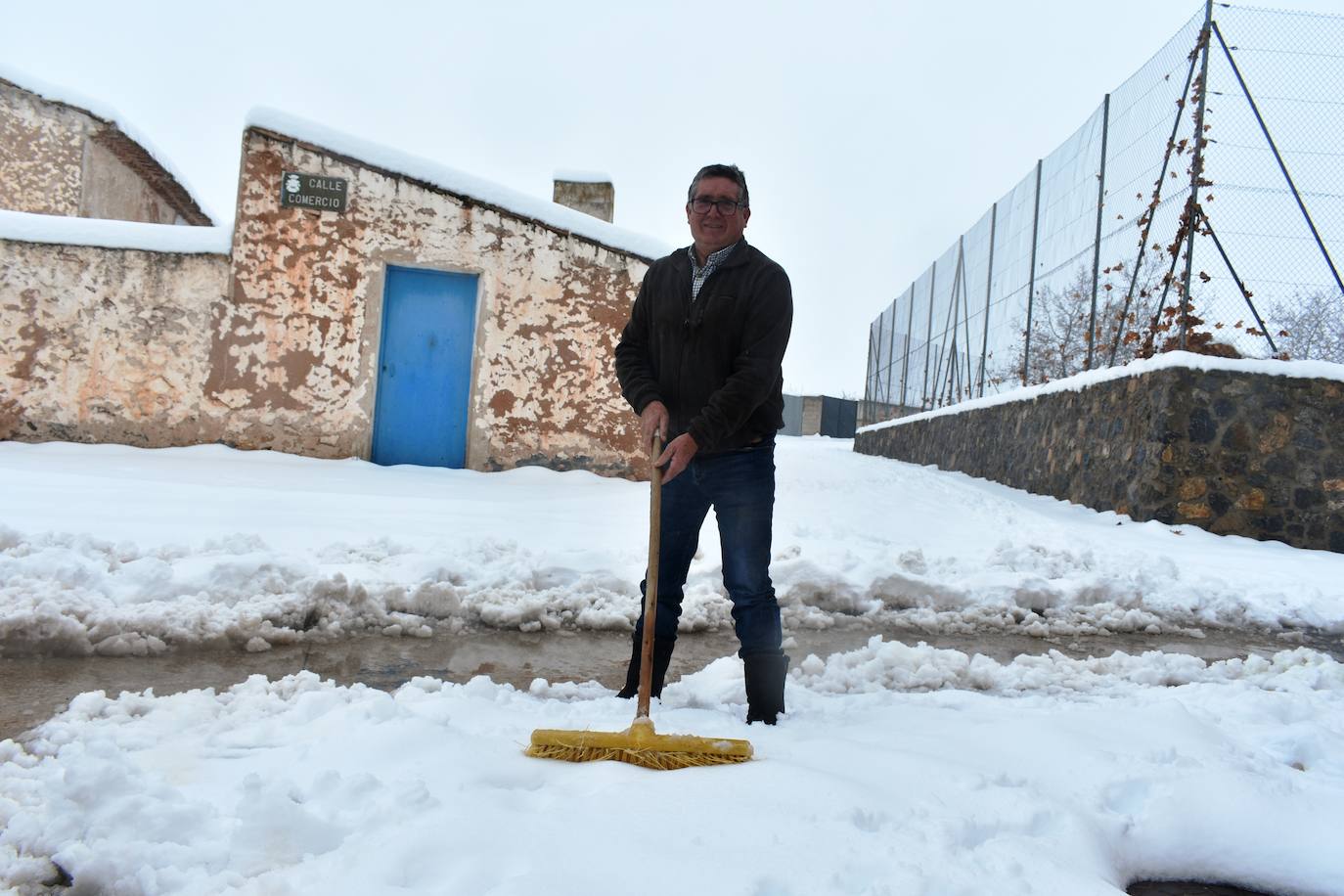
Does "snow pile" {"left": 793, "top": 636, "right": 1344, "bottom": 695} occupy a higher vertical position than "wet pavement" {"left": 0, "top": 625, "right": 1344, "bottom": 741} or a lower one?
higher

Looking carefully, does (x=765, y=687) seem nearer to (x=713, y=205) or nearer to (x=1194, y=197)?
(x=713, y=205)

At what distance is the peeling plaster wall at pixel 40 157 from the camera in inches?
486

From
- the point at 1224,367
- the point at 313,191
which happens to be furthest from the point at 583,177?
the point at 1224,367

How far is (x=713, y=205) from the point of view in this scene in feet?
8.05

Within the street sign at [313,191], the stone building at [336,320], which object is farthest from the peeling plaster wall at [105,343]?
the street sign at [313,191]

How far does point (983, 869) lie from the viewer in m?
1.46

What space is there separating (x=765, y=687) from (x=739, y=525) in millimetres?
454

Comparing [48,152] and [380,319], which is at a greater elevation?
[48,152]

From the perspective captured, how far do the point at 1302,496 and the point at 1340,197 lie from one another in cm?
258

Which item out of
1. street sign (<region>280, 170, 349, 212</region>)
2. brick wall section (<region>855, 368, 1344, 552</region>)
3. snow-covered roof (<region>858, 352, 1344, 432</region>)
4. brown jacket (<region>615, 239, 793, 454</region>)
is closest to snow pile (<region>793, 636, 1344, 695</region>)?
brown jacket (<region>615, 239, 793, 454</region>)

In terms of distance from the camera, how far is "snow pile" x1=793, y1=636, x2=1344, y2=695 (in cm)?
298

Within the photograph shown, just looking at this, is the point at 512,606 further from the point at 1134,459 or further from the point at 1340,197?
the point at 1340,197

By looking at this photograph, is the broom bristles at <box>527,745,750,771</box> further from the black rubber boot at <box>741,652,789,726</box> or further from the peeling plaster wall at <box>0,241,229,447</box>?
the peeling plaster wall at <box>0,241,229,447</box>

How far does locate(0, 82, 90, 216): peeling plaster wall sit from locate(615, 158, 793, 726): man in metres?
13.5
